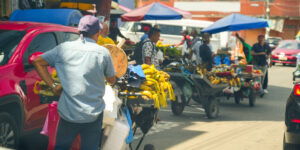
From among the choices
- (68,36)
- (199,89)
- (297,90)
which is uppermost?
(68,36)

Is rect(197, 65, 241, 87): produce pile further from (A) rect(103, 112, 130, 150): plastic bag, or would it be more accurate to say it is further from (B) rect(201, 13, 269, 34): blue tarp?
(A) rect(103, 112, 130, 150): plastic bag

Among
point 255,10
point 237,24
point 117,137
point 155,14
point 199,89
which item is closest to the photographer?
point 117,137

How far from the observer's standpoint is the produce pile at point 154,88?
20.1 ft

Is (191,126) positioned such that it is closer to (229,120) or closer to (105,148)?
(229,120)

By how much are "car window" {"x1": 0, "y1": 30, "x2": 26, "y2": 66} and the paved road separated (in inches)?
107

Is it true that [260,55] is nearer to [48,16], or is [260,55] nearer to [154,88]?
[48,16]

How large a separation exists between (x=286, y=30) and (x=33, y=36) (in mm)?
49261

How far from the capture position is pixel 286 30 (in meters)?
52.9

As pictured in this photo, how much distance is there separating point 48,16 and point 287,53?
76.8 feet

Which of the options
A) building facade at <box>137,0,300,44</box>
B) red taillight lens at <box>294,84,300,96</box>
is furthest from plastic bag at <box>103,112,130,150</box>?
building facade at <box>137,0,300,44</box>

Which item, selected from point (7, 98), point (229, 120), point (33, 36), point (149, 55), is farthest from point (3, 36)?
point (229, 120)

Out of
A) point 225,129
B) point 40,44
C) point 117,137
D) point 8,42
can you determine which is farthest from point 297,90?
point 8,42

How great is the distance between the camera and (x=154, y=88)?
249 inches

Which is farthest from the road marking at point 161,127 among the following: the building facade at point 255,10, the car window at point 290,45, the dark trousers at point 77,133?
the building facade at point 255,10
